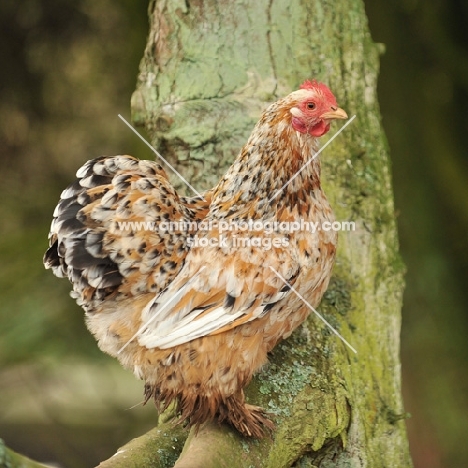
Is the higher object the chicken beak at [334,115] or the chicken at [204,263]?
the chicken beak at [334,115]

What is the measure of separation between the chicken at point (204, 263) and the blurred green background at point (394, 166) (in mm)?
2565

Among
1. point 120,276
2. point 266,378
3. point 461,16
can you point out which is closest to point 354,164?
point 266,378

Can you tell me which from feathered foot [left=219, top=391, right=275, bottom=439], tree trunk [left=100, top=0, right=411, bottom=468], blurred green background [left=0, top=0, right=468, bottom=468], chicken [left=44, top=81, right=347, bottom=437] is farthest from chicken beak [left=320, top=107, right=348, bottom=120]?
blurred green background [left=0, top=0, right=468, bottom=468]

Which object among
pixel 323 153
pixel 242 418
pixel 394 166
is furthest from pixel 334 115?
pixel 394 166

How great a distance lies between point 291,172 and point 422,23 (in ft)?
10.3

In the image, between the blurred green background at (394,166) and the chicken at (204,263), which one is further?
the blurred green background at (394,166)

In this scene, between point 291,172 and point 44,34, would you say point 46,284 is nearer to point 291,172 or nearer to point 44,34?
point 44,34

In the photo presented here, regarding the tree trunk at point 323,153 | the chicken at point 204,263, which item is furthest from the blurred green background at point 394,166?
the chicken at point 204,263

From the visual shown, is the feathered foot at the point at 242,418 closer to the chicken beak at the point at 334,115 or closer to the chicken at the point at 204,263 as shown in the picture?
the chicken at the point at 204,263

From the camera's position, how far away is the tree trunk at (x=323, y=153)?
10.3ft

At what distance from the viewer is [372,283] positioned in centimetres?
349

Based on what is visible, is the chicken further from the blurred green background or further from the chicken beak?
the blurred green background

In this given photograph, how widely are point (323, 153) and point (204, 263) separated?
43.5 inches

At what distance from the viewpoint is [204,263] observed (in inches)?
109
